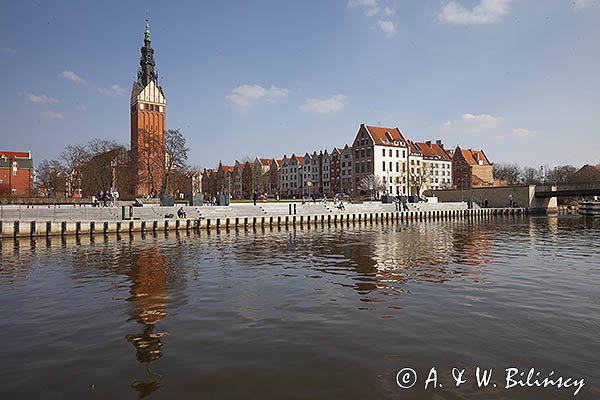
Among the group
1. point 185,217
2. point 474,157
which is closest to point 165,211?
point 185,217

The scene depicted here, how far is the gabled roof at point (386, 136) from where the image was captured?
111 meters

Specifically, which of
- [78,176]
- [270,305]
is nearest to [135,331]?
[270,305]

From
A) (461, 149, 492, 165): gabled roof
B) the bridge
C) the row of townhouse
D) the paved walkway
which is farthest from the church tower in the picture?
(461, 149, 492, 165): gabled roof

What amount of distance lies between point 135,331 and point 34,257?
1884 cm

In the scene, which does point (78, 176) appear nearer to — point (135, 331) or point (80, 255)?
point (80, 255)

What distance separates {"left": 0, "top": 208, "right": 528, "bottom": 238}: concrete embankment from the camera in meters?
36.9

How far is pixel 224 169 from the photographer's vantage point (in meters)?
162

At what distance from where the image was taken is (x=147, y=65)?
4269 inches

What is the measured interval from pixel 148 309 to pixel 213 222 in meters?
34.8

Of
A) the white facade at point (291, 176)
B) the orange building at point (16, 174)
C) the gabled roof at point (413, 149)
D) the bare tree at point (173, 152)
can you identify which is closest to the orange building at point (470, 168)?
the gabled roof at point (413, 149)

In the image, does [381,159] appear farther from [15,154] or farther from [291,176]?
[15,154]

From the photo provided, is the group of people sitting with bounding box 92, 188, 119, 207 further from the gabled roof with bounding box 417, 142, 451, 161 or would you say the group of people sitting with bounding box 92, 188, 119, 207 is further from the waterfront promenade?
the gabled roof with bounding box 417, 142, 451, 161

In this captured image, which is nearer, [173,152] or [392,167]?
[173,152]

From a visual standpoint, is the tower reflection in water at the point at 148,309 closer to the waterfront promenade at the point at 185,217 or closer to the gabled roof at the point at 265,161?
the waterfront promenade at the point at 185,217
